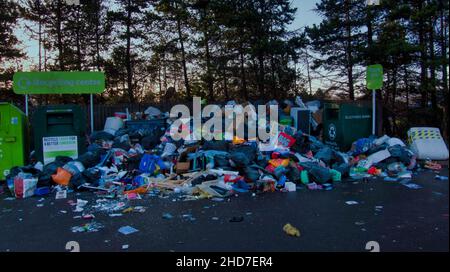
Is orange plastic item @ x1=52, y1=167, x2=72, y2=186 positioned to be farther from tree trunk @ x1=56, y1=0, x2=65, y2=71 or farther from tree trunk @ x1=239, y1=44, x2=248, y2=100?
tree trunk @ x1=239, y1=44, x2=248, y2=100

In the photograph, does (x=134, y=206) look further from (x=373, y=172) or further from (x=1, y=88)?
(x=1, y=88)

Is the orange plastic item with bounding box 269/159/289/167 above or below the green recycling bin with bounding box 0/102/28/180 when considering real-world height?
below

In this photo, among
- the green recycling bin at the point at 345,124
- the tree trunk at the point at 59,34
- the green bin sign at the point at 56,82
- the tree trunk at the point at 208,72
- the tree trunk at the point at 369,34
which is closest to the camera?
the green bin sign at the point at 56,82

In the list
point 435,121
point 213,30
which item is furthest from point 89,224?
point 213,30

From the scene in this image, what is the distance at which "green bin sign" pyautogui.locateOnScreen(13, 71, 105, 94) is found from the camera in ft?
29.5

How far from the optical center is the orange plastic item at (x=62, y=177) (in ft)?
20.3

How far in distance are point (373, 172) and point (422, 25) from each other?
21.7ft

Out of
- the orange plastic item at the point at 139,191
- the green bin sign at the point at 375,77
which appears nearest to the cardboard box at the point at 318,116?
the green bin sign at the point at 375,77

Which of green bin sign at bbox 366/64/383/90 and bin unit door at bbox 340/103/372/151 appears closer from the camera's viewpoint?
bin unit door at bbox 340/103/372/151

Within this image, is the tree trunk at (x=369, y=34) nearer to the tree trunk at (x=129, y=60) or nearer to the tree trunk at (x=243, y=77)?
the tree trunk at (x=243, y=77)

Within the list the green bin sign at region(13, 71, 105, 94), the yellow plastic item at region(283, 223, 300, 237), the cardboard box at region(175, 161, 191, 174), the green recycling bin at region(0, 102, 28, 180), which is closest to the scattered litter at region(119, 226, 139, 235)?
the yellow plastic item at region(283, 223, 300, 237)

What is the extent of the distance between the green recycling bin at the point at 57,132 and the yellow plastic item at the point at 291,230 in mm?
5039

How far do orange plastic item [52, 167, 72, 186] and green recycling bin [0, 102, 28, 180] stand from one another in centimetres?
125

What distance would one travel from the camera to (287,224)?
3.90 m
